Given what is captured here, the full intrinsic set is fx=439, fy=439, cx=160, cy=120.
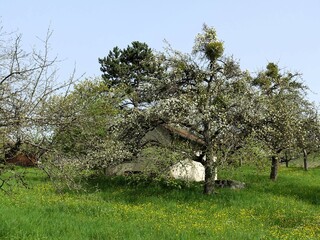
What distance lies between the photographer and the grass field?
40.8ft

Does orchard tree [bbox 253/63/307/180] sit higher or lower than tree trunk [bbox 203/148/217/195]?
higher

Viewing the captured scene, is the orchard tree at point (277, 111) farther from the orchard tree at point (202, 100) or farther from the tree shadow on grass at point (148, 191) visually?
the tree shadow on grass at point (148, 191)

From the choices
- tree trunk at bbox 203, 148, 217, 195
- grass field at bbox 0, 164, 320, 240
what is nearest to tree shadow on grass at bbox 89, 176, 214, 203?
grass field at bbox 0, 164, 320, 240

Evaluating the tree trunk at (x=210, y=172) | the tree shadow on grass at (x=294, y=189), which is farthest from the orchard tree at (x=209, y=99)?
the tree shadow on grass at (x=294, y=189)

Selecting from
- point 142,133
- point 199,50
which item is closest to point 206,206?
point 142,133

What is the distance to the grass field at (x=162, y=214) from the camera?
12422 millimetres

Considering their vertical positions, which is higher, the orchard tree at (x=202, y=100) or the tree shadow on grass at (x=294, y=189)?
the orchard tree at (x=202, y=100)

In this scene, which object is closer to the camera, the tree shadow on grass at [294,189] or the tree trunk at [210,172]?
the tree trunk at [210,172]

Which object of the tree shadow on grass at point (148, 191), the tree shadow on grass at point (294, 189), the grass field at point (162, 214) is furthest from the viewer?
the tree shadow on grass at point (294, 189)

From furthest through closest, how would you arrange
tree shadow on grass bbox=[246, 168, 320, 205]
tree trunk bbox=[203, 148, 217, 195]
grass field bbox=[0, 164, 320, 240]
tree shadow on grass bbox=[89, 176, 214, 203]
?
tree shadow on grass bbox=[246, 168, 320, 205]
tree trunk bbox=[203, 148, 217, 195]
tree shadow on grass bbox=[89, 176, 214, 203]
grass field bbox=[0, 164, 320, 240]

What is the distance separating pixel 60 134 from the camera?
9.93 m

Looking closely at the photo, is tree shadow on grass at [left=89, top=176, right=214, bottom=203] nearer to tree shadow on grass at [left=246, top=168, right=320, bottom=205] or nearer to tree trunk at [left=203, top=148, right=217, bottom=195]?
tree trunk at [left=203, top=148, right=217, bottom=195]

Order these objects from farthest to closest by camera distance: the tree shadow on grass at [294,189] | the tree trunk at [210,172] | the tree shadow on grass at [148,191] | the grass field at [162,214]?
the tree shadow on grass at [294,189], the tree trunk at [210,172], the tree shadow on grass at [148,191], the grass field at [162,214]

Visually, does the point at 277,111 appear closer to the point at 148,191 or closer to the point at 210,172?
the point at 210,172
